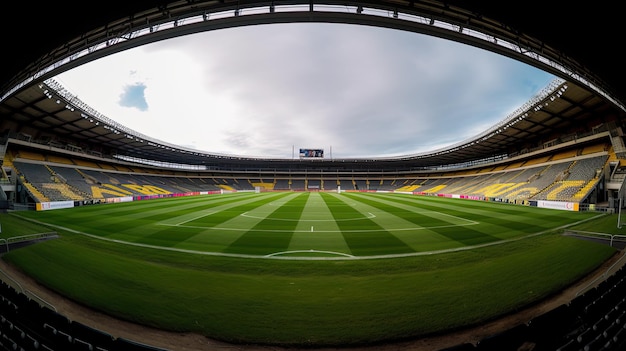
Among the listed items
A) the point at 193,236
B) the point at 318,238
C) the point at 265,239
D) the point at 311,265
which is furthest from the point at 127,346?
the point at 193,236

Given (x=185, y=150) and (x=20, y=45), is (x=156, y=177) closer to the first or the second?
(x=185, y=150)

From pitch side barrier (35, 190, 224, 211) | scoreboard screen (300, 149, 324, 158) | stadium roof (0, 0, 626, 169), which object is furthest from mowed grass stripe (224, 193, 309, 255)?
scoreboard screen (300, 149, 324, 158)

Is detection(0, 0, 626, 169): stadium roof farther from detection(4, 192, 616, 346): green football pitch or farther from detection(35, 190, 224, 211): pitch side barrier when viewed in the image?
detection(35, 190, 224, 211): pitch side barrier

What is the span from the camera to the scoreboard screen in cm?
8919

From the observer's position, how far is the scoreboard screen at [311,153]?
89.2 metres

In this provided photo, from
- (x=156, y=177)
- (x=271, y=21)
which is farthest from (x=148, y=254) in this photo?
(x=156, y=177)

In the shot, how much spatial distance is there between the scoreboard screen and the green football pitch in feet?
244

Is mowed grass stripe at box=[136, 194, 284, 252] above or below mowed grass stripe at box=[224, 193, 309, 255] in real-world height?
above

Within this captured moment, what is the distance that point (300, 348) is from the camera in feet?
15.9

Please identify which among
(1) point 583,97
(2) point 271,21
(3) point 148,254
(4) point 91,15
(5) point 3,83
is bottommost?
(3) point 148,254

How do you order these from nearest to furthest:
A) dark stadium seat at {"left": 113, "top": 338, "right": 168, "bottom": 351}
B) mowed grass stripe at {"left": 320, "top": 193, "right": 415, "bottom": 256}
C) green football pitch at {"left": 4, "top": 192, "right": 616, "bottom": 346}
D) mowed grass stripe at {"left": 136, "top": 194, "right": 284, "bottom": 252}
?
dark stadium seat at {"left": 113, "top": 338, "right": 168, "bottom": 351}, green football pitch at {"left": 4, "top": 192, "right": 616, "bottom": 346}, mowed grass stripe at {"left": 320, "top": 193, "right": 415, "bottom": 256}, mowed grass stripe at {"left": 136, "top": 194, "right": 284, "bottom": 252}

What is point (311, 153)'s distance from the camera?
296ft

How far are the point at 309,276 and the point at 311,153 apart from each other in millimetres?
82489

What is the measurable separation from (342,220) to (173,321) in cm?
1582
